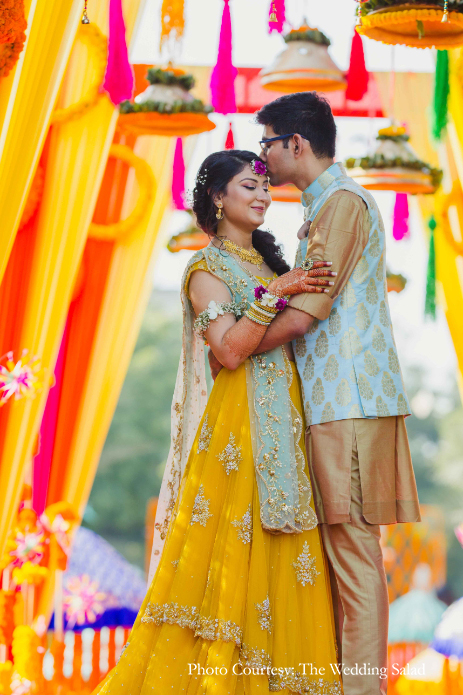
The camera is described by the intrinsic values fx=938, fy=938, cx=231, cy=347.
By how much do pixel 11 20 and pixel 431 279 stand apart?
333cm

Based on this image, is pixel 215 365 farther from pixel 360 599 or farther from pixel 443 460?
pixel 443 460

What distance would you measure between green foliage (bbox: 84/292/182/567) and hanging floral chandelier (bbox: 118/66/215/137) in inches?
552

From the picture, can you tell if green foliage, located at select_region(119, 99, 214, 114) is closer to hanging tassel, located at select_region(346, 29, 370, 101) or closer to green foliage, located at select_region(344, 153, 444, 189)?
hanging tassel, located at select_region(346, 29, 370, 101)

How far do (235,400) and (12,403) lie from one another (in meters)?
1.66

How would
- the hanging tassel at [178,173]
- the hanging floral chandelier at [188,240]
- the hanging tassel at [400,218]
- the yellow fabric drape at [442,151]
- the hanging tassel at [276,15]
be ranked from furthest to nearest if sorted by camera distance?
the hanging floral chandelier at [188,240], the hanging tassel at [400,218], the hanging tassel at [178,173], the yellow fabric drape at [442,151], the hanging tassel at [276,15]

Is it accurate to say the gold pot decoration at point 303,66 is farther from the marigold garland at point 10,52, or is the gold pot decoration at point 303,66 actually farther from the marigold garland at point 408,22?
the marigold garland at point 10,52

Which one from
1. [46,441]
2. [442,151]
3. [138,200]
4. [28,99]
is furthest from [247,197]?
[442,151]

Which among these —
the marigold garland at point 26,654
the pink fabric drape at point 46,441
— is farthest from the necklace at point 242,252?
the pink fabric drape at point 46,441

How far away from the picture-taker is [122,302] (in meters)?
5.12

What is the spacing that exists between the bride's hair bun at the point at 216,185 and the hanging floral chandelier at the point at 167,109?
1.13 m

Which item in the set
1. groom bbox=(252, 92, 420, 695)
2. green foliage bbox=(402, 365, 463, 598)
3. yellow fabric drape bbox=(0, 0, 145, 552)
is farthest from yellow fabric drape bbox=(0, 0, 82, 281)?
green foliage bbox=(402, 365, 463, 598)

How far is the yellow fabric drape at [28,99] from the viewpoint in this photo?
231cm

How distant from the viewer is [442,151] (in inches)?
203

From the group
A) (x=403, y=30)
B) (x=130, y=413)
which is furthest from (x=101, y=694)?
(x=130, y=413)
